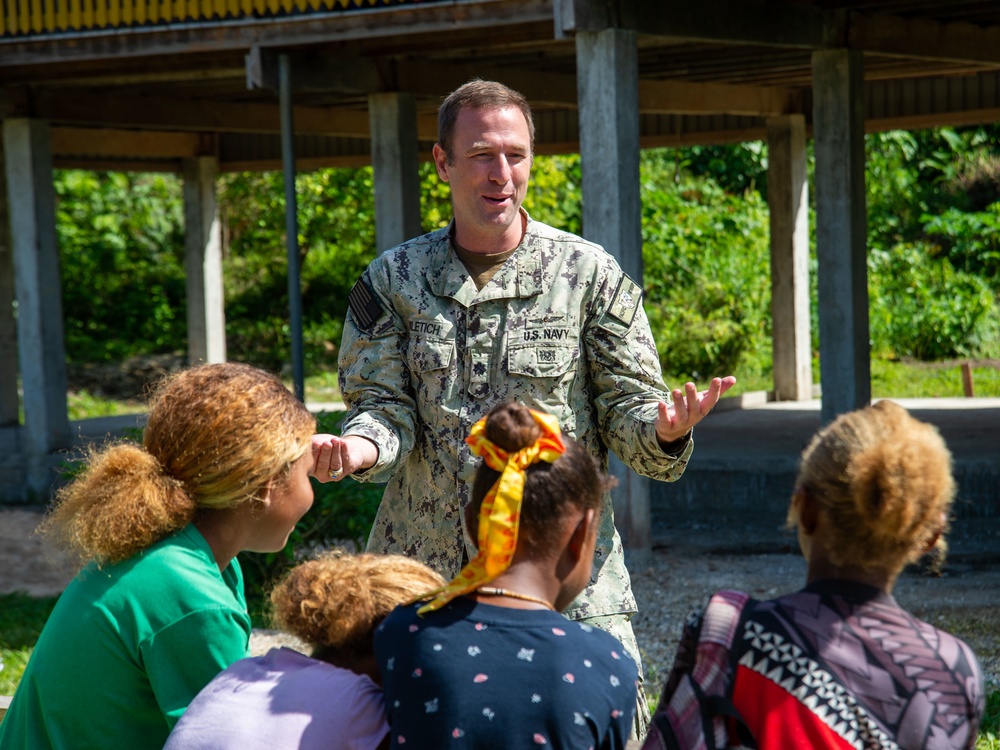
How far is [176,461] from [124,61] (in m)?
7.74

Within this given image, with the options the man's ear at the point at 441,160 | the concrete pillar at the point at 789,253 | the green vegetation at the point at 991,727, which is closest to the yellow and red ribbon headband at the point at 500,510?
the man's ear at the point at 441,160

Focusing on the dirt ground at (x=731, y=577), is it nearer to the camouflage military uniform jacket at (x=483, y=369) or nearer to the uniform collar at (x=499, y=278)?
the camouflage military uniform jacket at (x=483, y=369)

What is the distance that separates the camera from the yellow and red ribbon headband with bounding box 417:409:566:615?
188 cm

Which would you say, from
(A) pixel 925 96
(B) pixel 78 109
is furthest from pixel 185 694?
(A) pixel 925 96

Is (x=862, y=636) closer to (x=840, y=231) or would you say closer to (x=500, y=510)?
(x=500, y=510)

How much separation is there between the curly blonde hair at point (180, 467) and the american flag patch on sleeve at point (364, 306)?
0.58 m

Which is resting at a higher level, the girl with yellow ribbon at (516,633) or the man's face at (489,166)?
the man's face at (489,166)

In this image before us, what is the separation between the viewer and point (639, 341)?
2.71 meters

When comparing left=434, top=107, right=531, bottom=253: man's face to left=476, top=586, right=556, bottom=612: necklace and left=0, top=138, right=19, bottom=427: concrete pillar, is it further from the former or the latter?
left=0, top=138, right=19, bottom=427: concrete pillar

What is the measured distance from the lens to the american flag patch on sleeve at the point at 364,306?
2.78 metres

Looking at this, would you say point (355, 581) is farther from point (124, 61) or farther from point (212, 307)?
point (212, 307)

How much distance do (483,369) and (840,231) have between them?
19.4ft

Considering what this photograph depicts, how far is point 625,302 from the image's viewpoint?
273 centimetres

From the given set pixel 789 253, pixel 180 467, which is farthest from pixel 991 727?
pixel 789 253
